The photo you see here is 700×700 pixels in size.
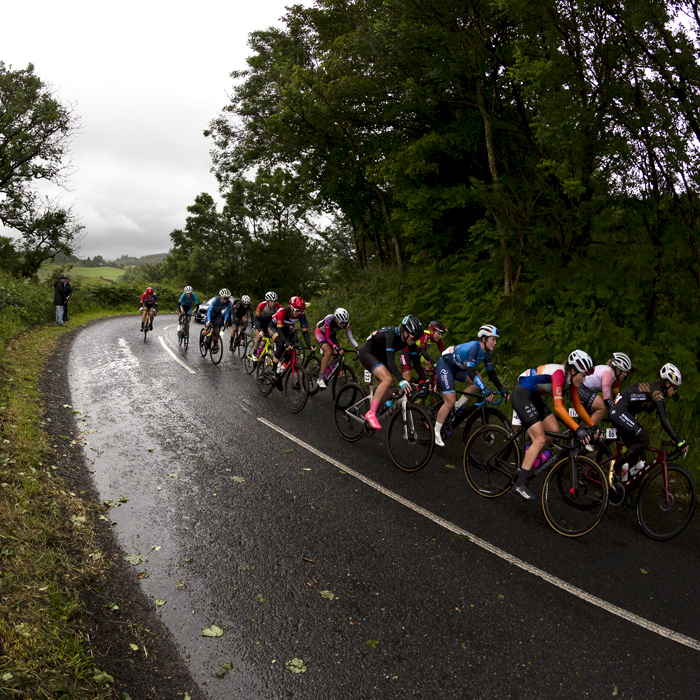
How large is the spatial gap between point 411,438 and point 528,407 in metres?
1.76

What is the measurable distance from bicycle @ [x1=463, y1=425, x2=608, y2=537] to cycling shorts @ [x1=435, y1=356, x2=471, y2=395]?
0.86 meters

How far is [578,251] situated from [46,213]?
3412 centimetres

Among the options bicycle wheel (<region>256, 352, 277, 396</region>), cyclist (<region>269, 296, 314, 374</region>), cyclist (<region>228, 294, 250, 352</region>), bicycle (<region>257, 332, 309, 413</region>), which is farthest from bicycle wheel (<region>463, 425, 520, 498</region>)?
cyclist (<region>228, 294, 250, 352</region>)

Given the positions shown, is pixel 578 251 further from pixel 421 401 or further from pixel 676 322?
pixel 421 401

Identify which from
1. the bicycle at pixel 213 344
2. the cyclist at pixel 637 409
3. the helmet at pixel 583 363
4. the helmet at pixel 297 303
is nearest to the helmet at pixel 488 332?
the helmet at pixel 583 363

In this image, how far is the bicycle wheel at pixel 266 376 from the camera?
10.8m

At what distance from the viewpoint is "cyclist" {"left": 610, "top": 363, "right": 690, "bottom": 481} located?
5.97 metres

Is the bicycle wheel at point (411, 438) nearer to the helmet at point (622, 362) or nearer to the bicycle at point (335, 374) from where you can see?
the bicycle at point (335, 374)

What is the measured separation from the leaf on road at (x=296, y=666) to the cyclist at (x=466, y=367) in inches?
150

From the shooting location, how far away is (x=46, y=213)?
32844mm

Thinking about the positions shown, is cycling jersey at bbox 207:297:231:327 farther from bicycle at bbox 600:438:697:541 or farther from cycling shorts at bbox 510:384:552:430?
bicycle at bbox 600:438:697:541

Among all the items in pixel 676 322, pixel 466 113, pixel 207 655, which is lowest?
pixel 207 655

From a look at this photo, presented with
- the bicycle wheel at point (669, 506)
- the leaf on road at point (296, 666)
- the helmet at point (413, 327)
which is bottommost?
the leaf on road at point (296, 666)

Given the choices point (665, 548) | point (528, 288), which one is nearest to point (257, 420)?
point (665, 548)
